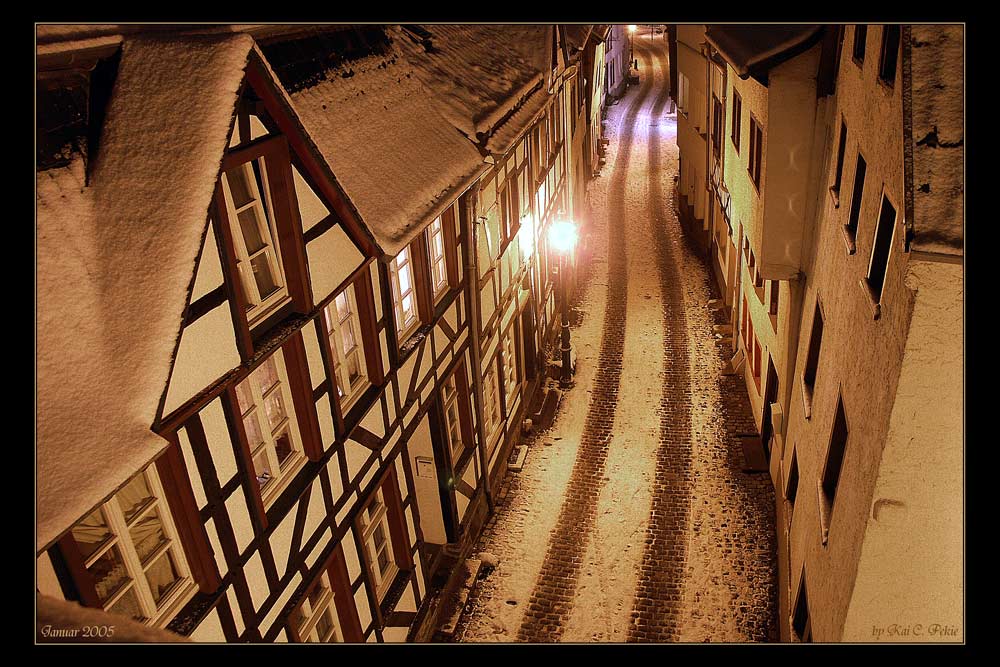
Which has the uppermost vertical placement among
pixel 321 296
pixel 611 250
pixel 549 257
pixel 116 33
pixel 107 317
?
pixel 116 33

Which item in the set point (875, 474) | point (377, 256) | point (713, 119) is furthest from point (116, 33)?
point (713, 119)

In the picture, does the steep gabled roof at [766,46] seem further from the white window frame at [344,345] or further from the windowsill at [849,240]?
the white window frame at [344,345]

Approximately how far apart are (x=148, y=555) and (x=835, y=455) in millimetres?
7287

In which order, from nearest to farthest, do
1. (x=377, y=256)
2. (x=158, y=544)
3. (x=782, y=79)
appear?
(x=158, y=544)
(x=377, y=256)
(x=782, y=79)

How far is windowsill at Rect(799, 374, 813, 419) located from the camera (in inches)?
420

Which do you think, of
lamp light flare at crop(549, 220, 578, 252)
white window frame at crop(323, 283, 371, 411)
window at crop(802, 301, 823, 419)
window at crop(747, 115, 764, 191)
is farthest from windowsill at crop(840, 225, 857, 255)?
lamp light flare at crop(549, 220, 578, 252)

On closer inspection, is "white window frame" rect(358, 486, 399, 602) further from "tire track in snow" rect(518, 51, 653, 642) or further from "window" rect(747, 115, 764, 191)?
"window" rect(747, 115, 764, 191)

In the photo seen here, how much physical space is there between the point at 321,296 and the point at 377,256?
2.56 ft

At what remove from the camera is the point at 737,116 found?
16547 millimetres

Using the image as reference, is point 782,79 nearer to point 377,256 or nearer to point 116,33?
point 377,256

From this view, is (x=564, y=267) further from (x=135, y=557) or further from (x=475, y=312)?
(x=135, y=557)

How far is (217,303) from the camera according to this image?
565 cm

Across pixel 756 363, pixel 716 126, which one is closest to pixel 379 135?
pixel 756 363

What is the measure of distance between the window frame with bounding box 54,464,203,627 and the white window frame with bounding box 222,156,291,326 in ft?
5.48
